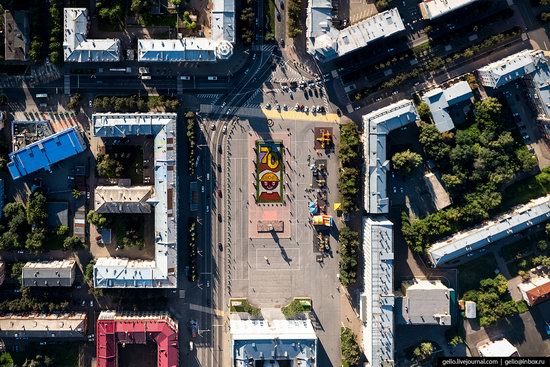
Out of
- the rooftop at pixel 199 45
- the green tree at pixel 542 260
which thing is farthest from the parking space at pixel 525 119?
the rooftop at pixel 199 45

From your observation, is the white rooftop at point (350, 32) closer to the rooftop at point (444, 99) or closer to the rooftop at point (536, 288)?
the rooftop at point (444, 99)

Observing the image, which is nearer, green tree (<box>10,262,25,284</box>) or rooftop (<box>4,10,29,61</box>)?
rooftop (<box>4,10,29,61</box>)

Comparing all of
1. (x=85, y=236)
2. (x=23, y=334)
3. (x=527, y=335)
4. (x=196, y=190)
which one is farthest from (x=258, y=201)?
(x=527, y=335)

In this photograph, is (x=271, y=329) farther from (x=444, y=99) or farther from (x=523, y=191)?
(x=523, y=191)

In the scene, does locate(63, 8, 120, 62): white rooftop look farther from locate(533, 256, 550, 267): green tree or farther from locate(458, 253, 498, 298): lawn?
locate(533, 256, 550, 267): green tree

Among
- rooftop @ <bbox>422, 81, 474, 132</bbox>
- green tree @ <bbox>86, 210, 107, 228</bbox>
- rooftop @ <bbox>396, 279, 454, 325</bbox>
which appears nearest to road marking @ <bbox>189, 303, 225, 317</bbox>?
green tree @ <bbox>86, 210, 107, 228</bbox>

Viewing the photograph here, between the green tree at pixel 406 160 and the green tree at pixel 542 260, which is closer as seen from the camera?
the green tree at pixel 406 160
